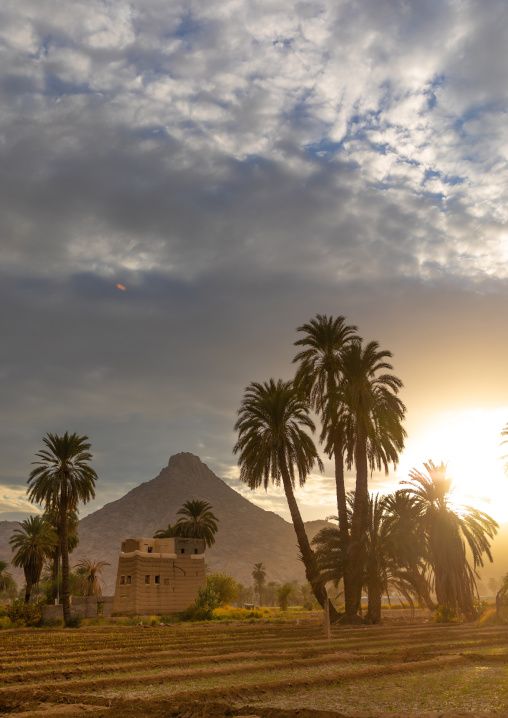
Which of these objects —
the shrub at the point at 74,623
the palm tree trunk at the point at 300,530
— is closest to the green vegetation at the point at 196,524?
the shrub at the point at 74,623

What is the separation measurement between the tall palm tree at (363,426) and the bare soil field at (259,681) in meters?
16.0

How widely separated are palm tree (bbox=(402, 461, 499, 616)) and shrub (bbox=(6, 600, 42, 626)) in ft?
97.9

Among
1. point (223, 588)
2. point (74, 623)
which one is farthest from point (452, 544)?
point (223, 588)

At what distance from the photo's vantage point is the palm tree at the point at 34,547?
60031 millimetres

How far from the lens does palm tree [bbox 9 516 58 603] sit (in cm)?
6003

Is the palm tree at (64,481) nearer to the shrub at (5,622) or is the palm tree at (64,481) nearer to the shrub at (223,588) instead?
the shrub at (5,622)

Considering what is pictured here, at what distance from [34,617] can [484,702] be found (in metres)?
42.7

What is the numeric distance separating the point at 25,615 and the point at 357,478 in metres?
27.5

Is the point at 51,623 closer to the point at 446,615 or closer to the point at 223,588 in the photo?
the point at 446,615

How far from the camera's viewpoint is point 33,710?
34.9ft

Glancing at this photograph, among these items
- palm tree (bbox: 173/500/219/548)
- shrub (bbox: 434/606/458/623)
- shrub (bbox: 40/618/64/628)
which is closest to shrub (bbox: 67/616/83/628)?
shrub (bbox: 40/618/64/628)

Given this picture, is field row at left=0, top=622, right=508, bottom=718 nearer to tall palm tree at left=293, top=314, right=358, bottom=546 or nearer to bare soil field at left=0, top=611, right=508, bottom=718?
bare soil field at left=0, top=611, right=508, bottom=718

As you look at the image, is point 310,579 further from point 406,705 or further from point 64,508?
point 406,705

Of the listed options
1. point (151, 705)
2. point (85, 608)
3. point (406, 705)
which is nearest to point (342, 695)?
point (406, 705)
